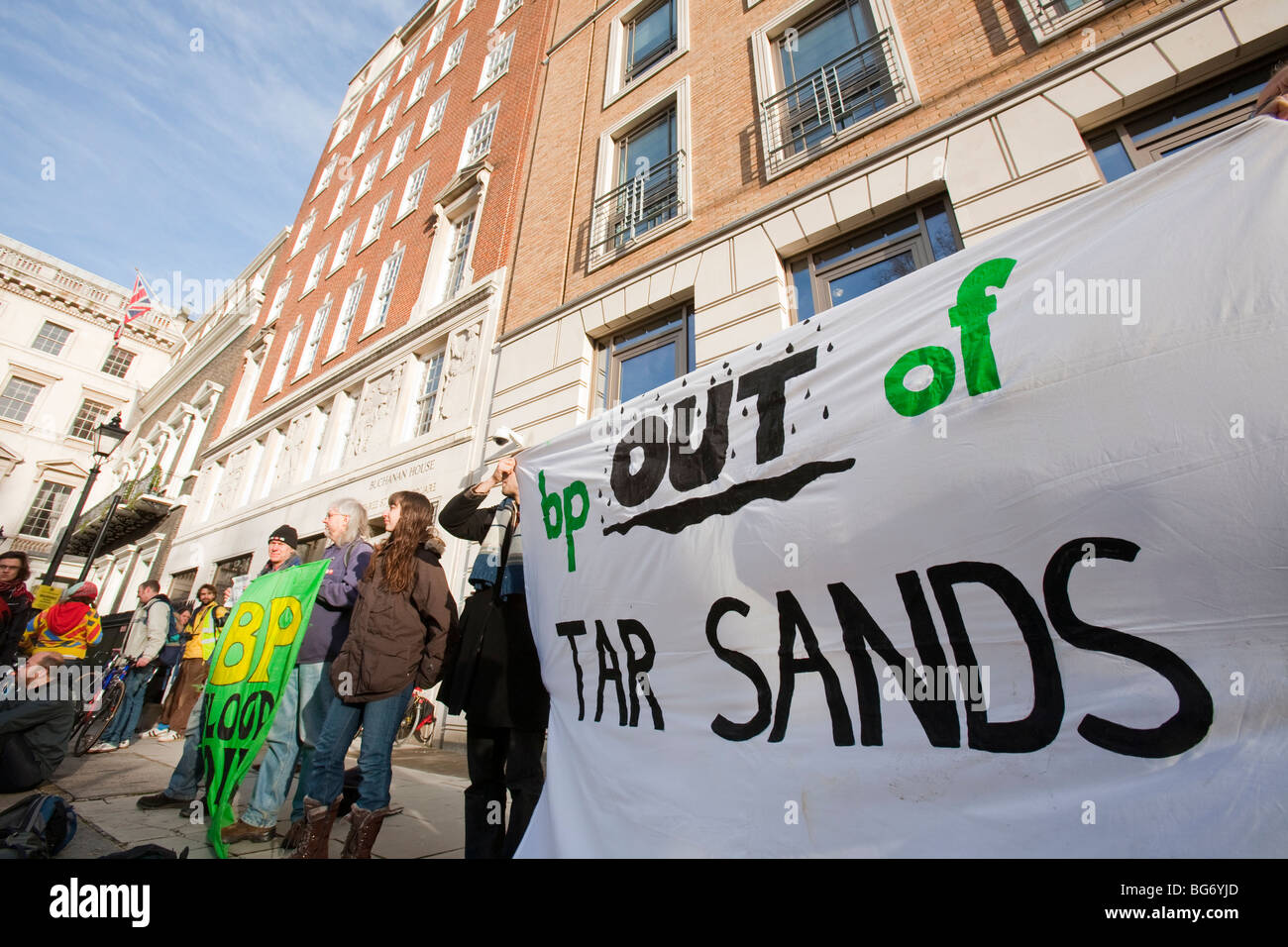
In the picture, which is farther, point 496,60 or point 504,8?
point 504,8

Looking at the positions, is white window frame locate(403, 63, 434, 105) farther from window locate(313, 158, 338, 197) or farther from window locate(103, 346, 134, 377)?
window locate(103, 346, 134, 377)

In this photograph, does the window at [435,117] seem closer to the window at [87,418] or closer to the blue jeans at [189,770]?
the blue jeans at [189,770]

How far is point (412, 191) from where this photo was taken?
1388 centimetres

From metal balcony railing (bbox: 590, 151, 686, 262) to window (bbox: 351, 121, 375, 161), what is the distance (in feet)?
51.5

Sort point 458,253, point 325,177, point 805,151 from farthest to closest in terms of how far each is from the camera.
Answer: point 325,177
point 458,253
point 805,151

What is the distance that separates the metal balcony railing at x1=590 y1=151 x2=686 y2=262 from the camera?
23.6 feet

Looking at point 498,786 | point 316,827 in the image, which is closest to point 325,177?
point 316,827

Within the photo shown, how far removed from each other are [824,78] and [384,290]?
10843mm

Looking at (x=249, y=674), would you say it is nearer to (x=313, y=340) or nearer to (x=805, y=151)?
(x=805, y=151)

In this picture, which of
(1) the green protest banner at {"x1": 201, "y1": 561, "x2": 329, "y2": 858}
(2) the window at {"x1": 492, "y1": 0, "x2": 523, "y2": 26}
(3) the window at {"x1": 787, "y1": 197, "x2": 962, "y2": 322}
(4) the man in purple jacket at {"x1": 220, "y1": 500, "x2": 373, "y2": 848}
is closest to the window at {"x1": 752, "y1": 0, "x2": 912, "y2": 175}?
(3) the window at {"x1": 787, "y1": 197, "x2": 962, "y2": 322}

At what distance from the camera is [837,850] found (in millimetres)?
1396

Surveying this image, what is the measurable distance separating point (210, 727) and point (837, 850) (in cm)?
333

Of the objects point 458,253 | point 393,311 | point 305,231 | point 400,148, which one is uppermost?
point 305,231
